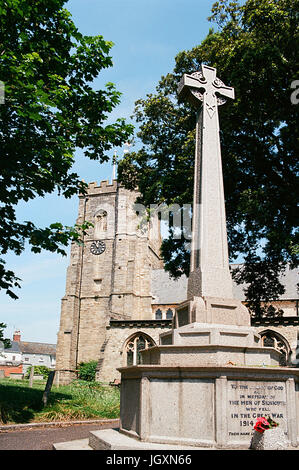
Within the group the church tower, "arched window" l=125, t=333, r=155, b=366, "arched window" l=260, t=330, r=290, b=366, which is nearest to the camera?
"arched window" l=260, t=330, r=290, b=366

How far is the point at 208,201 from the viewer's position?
7.03 meters

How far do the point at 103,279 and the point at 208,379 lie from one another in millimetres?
37342

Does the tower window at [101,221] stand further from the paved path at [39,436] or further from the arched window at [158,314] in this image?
the paved path at [39,436]

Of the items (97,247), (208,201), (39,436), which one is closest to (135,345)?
(97,247)

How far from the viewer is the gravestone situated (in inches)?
192

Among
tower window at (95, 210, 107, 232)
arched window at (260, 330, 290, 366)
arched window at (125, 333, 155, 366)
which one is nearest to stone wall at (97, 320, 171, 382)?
arched window at (125, 333, 155, 366)

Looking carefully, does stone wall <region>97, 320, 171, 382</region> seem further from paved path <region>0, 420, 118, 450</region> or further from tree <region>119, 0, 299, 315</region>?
paved path <region>0, 420, 118, 450</region>

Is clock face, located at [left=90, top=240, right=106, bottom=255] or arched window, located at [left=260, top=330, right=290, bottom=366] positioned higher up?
clock face, located at [left=90, top=240, right=106, bottom=255]

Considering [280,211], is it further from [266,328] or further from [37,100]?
[266,328]

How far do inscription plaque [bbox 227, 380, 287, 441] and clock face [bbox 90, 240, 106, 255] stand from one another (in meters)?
38.4

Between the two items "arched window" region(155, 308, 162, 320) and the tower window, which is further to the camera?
the tower window

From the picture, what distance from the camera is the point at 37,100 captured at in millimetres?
9008

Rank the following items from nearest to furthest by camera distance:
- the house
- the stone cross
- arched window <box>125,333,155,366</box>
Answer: the stone cross, arched window <box>125,333,155,366</box>, the house
